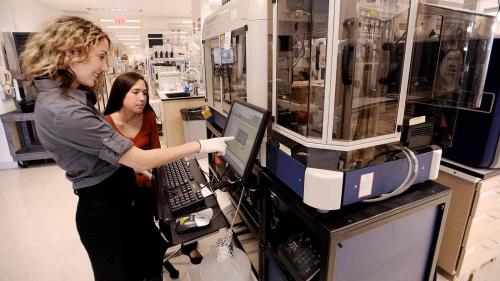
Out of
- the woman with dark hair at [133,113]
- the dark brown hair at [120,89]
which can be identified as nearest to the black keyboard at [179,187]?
the woman with dark hair at [133,113]

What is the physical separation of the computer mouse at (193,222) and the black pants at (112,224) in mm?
304

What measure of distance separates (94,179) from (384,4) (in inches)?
56.3

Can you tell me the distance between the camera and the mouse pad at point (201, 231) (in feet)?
3.89

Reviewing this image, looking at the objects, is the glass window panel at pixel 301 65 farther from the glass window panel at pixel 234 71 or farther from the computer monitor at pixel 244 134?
the glass window panel at pixel 234 71

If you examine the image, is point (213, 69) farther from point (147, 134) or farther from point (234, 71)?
point (147, 134)

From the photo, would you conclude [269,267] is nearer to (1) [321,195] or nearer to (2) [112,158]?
(1) [321,195]

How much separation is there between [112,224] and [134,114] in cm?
100

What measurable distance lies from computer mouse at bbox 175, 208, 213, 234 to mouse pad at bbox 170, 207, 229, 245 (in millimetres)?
15

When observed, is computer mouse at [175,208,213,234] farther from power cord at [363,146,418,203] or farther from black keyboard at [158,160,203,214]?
power cord at [363,146,418,203]

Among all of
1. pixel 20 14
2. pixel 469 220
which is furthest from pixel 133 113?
pixel 20 14

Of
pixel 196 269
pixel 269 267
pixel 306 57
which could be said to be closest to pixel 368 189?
pixel 306 57

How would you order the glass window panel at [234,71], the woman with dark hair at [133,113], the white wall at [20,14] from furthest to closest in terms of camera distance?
the white wall at [20,14]
the woman with dark hair at [133,113]
the glass window panel at [234,71]

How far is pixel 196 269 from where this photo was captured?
2.07 m

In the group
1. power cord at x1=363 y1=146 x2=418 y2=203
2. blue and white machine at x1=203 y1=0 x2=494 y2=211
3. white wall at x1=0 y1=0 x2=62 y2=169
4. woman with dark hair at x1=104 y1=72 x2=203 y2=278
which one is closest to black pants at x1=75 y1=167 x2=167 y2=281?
woman with dark hair at x1=104 y1=72 x2=203 y2=278
